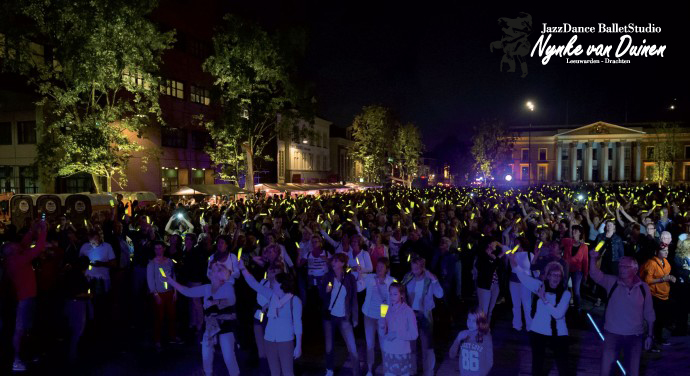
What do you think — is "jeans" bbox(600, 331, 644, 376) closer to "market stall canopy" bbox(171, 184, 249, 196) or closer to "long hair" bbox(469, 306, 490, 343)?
"long hair" bbox(469, 306, 490, 343)

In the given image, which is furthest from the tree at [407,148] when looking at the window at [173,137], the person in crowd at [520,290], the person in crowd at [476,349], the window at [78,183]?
the person in crowd at [476,349]

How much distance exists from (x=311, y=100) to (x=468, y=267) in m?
21.5

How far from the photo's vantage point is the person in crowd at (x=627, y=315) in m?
5.36

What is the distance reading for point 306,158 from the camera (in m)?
59.5

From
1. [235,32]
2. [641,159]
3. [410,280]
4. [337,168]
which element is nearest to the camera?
[410,280]

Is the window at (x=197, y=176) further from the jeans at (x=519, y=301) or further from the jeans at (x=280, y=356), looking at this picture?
the jeans at (x=280, y=356)

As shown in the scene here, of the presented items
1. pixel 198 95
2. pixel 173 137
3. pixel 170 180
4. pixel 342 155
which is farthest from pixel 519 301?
pixel 342 155

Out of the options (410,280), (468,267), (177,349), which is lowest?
(177,349)

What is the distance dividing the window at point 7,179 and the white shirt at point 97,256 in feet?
81.8

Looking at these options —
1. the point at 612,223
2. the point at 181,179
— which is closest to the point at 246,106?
the point at 181,179

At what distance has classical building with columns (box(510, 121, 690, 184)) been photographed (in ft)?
305

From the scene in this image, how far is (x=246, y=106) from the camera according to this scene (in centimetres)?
2881

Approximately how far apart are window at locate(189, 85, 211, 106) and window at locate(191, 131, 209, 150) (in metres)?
2.36

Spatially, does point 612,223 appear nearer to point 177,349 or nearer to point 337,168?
point 177,349
